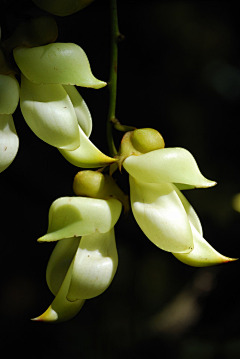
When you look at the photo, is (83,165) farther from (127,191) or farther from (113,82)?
(127,191)

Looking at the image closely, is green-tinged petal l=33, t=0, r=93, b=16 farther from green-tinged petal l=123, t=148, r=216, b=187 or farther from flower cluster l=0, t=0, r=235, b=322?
green-tinged petal l=123, t=148, r=216, b=187

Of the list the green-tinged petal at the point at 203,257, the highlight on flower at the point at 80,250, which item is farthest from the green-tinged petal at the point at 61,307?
the green-tinged petal at the point at 203,257

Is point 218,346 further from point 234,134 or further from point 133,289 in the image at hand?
point 234,134

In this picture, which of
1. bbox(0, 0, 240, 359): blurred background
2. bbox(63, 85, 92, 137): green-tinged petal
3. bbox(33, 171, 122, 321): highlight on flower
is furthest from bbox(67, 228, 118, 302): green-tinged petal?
bbox(0, 0, 240, 359): blurred background

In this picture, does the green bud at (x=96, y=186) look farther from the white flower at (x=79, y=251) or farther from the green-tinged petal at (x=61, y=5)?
the green-tinged petal at (x=61, y=5)

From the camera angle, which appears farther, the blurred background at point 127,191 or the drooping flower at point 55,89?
the blurred background at point 127,191
